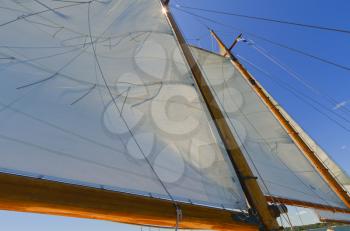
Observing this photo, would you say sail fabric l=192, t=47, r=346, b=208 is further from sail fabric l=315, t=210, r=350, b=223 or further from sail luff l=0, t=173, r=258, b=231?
sail luff l=0, t=173, r=258, b=231

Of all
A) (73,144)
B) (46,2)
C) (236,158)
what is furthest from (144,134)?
(46,2)

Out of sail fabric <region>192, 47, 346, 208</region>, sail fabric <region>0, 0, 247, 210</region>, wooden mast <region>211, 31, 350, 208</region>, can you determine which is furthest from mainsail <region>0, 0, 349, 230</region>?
wooden mast <region>211, 31, 350, 208</region>

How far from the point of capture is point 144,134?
2.80m

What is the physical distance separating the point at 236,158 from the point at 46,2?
3159mm

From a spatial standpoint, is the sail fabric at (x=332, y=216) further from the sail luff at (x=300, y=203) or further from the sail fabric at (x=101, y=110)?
the sail fabric at (x=101, y=110)

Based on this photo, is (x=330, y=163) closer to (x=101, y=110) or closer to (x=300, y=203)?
(x=300, y=203)

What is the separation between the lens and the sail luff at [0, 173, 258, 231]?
169 centimetres

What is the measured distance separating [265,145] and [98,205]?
4599mm

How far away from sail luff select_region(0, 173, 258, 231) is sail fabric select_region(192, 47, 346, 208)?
159 centimetres

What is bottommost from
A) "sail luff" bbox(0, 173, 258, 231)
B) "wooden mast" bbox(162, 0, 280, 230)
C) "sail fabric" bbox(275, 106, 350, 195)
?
"sail luff" bbox(0, 173, 258, 231)

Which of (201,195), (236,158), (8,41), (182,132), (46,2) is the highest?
(46,2)

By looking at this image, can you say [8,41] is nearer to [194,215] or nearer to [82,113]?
[82,113]

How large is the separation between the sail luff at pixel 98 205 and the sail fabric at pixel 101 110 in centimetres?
7

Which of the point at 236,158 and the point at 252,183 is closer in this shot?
the point at 252,183
